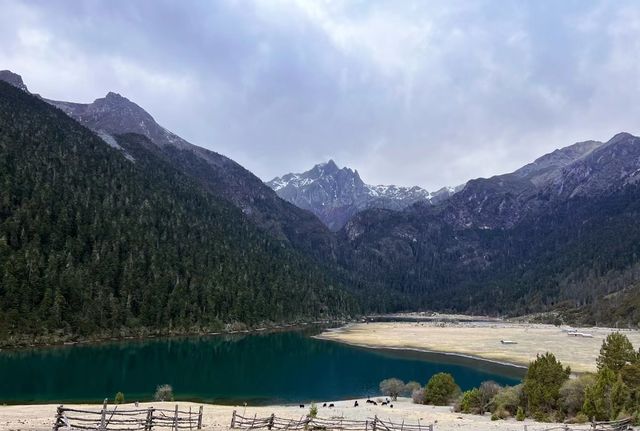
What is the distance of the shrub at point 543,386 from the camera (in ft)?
172

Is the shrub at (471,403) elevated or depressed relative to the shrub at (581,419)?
depressed

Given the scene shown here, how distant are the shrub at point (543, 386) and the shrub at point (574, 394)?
68 cm

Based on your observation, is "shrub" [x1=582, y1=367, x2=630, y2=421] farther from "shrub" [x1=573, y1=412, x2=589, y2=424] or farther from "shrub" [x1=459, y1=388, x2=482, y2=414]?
"shrub" [x1=459, y1=388, x2=482, y2=414]

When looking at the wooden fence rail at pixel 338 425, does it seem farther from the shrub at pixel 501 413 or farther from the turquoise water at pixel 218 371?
the turquoise water at pixel 218 371

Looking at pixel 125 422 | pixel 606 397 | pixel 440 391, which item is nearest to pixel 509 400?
pixel 606 397

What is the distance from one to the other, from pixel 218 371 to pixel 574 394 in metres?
63.8

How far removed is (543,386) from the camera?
173 feet

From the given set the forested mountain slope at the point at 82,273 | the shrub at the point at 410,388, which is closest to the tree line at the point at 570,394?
the shrub at the point at 410,388

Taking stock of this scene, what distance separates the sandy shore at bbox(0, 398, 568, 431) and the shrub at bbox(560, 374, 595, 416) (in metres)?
4.78

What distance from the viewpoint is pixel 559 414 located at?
164 feet

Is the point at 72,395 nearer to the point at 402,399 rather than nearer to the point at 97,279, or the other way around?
the point at 402,399

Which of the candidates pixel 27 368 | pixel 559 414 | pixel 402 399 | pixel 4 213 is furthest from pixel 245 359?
pixel 4 213

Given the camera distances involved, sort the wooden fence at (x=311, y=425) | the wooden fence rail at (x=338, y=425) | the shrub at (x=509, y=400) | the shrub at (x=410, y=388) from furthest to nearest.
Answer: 1. the shrub at (x=410, y=388)
2. the shrub at (x=509, y=400)
3. the wooden fence at (x=311, y=425)
4. the wooden fence rail at (x=338, y=425)

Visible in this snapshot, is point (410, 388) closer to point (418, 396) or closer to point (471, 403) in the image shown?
point (418, 396)
